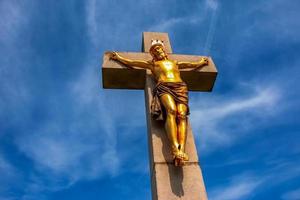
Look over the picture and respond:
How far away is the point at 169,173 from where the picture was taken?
191 inches

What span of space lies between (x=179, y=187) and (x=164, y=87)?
170cm

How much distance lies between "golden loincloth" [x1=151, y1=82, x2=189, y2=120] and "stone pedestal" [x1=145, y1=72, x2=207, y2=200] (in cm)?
18

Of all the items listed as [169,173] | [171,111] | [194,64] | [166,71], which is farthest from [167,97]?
[194,64]

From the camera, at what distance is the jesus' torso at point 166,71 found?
19.2ft

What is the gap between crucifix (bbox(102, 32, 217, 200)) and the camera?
15.6ft

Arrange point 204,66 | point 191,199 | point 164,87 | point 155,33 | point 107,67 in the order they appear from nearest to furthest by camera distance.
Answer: point 191,199 → point 164,87 → point 107,67 → point 204,66 → point 155,33

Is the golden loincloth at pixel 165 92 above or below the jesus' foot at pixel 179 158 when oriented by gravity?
above

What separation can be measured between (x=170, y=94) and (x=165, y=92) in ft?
0.31

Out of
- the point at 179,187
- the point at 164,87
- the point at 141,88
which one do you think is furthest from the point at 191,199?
the point at 141,88

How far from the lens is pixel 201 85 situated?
693 centimetres

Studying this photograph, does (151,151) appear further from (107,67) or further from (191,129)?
(107,67)

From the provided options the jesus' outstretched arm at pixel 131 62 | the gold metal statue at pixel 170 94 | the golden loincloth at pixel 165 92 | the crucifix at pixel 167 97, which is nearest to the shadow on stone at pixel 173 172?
the crucifix at pixel 167 97

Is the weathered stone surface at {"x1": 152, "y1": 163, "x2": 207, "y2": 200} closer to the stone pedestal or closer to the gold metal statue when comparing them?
the stone pedestal

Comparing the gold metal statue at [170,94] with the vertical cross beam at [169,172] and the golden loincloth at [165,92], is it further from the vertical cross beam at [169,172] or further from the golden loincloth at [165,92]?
the vertical cross beam at [169,172]
